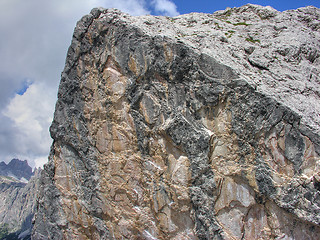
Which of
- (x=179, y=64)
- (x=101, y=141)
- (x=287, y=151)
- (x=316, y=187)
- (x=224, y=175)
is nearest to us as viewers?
(x=316, y=187)

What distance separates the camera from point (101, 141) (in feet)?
55.8

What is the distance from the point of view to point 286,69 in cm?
1526

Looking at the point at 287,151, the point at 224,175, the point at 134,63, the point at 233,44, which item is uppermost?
the point at 233,44

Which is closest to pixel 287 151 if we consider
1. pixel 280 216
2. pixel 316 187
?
pixel 316 187

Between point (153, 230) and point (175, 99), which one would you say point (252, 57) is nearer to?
point (175, 99)

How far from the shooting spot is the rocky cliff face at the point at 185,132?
1266cm

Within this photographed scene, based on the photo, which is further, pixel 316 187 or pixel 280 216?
pixel 280 216

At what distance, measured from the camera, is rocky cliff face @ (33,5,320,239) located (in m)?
12.7

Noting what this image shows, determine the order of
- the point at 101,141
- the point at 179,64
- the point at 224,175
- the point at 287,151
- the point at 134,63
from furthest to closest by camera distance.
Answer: the point at 101,141 < the point at 134,63 < the point at 179,64 < the point at 224,175 < the point at 287,151

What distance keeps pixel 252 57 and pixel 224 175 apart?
25.0 feet

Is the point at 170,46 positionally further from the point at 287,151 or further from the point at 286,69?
the point at 287,151

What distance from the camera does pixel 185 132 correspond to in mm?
14391

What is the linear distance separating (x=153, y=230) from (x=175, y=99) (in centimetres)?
841

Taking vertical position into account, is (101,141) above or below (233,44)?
below
